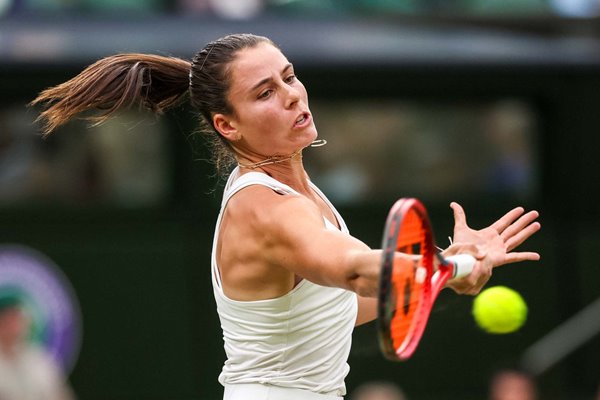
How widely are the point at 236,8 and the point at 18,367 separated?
3529 mm

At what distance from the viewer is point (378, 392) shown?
8.43 metres

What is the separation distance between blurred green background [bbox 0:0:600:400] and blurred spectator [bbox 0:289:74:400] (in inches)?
49.1

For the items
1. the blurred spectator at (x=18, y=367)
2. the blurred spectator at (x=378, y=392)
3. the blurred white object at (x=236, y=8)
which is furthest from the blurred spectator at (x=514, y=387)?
the blurred white object at (x=236, y=8)

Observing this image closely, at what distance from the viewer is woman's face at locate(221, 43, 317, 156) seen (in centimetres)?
375

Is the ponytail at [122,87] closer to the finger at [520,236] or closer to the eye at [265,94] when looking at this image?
the eye at [265,94]

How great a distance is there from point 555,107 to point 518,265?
1324mm

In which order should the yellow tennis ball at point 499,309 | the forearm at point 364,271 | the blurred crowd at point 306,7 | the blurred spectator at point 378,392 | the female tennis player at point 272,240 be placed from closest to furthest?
1. the forearm at point 364,271
2. the female tennis player at point 272,240
3. the yellow tennis ball at point 499,309
4. the blurred spectator at point 378,392
5. the blurred crowd at point 306,7

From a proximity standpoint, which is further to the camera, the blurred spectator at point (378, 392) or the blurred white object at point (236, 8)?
the blurred white object at point (236, 8)

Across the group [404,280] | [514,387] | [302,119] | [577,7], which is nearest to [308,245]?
[404,280]

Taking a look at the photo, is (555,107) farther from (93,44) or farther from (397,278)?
(397,278)

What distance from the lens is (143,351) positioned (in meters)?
9.42

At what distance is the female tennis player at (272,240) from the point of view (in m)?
3.54

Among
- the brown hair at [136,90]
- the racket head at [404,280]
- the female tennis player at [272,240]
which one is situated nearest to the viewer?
the racket head at [404,280]

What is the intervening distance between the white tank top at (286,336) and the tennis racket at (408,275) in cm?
34
